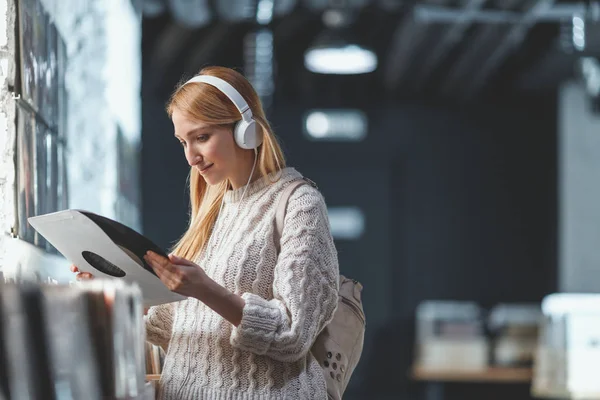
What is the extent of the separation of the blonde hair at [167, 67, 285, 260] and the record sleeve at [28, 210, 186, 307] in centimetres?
26

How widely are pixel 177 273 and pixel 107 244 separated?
0.43 feet

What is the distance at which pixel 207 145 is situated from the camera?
189 centimetres

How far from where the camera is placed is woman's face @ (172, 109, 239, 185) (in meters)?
1.88

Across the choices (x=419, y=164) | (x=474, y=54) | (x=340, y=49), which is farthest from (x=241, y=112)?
(x=419, y=164)

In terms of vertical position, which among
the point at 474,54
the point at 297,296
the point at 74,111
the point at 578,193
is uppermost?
the point at 474,54

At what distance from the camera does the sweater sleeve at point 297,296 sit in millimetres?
1736

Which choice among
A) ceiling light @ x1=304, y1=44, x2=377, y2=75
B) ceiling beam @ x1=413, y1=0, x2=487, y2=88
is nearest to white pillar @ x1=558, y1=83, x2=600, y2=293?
ceiling beam @ x1=413, y1=0, x2=487, y2=88

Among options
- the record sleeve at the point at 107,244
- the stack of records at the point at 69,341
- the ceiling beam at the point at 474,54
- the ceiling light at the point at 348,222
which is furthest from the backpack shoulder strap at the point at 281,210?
the ceiling light at the point at 348,222

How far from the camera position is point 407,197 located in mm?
10094

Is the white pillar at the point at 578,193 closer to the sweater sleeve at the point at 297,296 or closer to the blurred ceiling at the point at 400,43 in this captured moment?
the blurred ceiling at the point at 400,43

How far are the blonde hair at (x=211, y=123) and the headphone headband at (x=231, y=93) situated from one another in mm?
13

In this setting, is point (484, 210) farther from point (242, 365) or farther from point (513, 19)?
point (242, 365)

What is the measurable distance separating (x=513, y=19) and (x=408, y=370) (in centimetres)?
427

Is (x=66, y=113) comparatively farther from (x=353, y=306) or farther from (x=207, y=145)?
(x=353, y=306)
